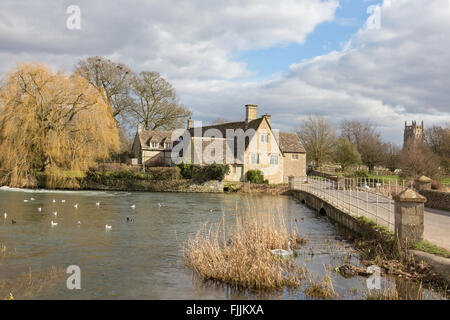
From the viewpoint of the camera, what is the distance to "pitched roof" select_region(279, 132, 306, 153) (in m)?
55.3

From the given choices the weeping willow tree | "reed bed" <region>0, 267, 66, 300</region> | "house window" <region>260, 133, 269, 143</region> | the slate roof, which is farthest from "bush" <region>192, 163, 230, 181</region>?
"reed bed" <region>0, 267, 66, 300</region>

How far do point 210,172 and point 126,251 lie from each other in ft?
97.4

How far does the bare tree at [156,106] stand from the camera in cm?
5828

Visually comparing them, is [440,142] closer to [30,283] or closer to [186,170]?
[186,170]

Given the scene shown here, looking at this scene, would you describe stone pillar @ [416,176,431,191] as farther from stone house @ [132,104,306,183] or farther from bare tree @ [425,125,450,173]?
stone house @ [132,104,306,183]

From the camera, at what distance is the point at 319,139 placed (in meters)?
62.0

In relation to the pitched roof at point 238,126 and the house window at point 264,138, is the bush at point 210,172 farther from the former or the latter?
the pitched roof at point 238,126

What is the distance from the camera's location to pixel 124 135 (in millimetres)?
60062

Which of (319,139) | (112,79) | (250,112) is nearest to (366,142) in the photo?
(319,139)

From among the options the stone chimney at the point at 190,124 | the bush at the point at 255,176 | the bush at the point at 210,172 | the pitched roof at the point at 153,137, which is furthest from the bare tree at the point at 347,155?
the pitched roof at the point at 153,137

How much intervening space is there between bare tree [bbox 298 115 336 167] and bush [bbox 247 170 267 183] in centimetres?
1837

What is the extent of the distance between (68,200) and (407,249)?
26.8m

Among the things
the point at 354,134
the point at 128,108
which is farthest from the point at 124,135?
the point at 354,134
